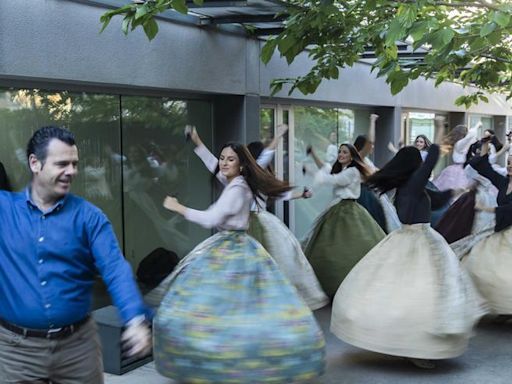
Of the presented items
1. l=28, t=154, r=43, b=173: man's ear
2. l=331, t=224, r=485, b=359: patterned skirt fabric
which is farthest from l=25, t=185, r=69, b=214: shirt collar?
l=331, t=224, r=485, b=359: patterned skirt fabric

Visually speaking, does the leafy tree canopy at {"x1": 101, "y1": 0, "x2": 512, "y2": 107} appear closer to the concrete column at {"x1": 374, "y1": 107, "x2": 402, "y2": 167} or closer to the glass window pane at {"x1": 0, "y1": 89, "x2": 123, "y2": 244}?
the glass window pane at {"x1": 0, "y1": 89, "x2": 123, "y2": 244}

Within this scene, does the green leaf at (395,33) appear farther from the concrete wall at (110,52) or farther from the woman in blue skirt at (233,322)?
the concrete wall at (110,52)

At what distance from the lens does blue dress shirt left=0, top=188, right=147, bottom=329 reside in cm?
275

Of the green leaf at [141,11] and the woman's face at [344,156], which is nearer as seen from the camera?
the green leaf at [141,11]

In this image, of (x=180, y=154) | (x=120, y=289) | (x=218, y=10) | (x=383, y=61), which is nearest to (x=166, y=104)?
(x=180, y=154)

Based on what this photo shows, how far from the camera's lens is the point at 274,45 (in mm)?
6016

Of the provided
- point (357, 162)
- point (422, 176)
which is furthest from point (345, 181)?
point (422, 176)

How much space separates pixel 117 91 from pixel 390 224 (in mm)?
3403

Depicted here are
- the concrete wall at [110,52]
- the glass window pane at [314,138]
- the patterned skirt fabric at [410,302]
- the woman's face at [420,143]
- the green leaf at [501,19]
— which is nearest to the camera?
the green leaf at [501,19]

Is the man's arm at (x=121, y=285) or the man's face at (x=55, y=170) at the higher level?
the man's face at (x=55, y=170)

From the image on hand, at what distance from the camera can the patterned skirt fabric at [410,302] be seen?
16.0 ft

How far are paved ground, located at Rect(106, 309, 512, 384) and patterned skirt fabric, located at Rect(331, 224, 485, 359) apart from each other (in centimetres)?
33

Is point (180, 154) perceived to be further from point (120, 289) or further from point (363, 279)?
point (120, 289)

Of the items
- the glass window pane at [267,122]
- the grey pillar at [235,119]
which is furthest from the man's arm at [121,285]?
the glass window pane at [267,122]
